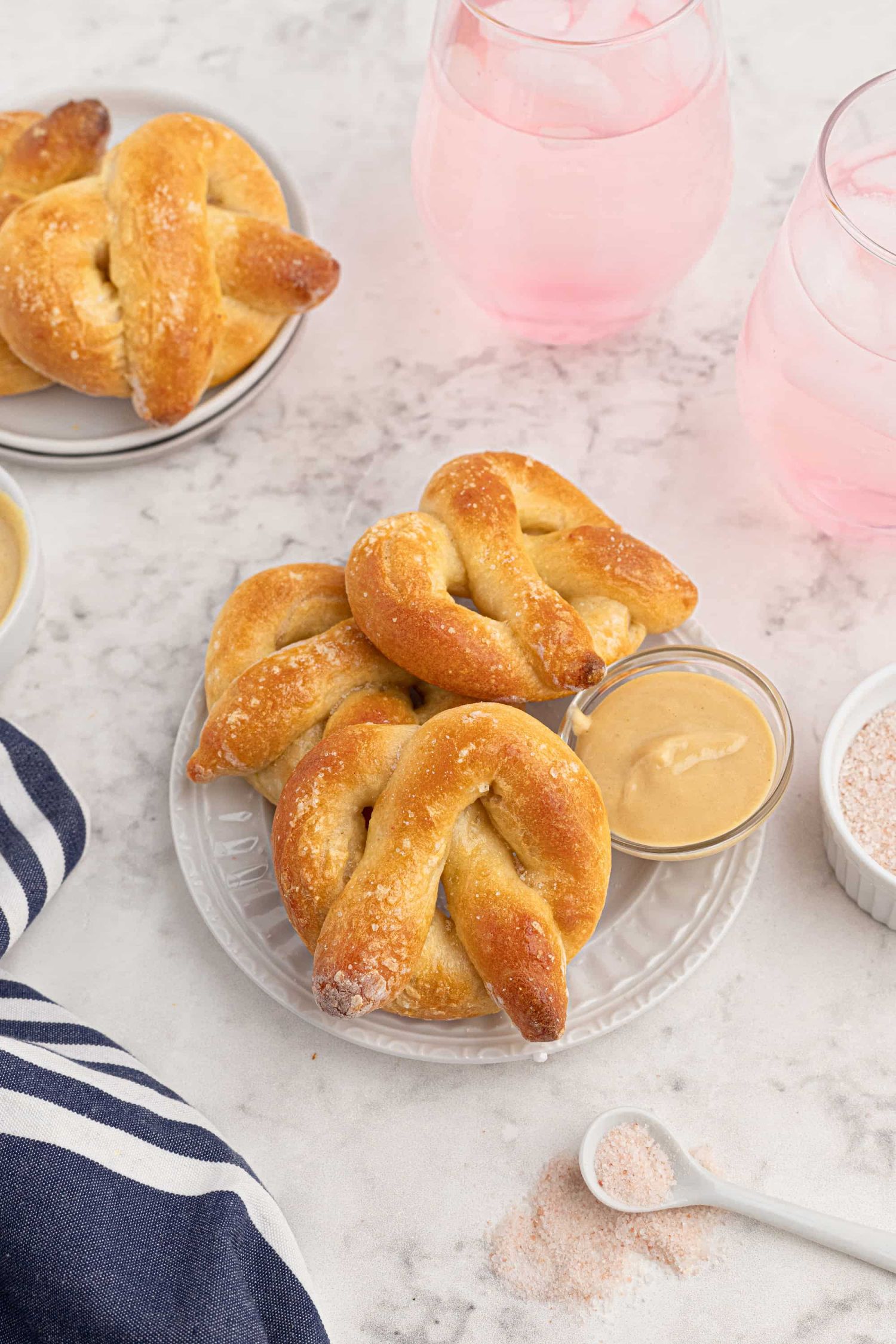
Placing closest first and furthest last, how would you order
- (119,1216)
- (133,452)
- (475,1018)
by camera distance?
(119,1216)
(475,1018)
(133,452)

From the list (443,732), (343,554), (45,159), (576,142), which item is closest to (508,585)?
(443,732)

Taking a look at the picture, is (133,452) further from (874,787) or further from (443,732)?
(874,787)

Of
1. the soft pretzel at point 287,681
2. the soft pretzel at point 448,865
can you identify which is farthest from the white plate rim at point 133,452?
the soft pretzel at point 448,865

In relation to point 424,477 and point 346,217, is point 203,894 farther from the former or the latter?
point 346,217

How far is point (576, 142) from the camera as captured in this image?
1.14 m

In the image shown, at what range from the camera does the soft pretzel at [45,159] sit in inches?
53.1

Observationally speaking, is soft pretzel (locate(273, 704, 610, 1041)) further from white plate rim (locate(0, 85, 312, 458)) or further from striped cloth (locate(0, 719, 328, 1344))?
white plate rim (locate(0, 85, 312, 458))

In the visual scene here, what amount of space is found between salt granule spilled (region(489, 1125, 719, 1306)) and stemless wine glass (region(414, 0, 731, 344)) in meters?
0.83

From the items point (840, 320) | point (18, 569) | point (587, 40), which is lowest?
point (18, 569)

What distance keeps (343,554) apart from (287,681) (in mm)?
282

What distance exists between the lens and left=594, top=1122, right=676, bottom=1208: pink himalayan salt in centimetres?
104

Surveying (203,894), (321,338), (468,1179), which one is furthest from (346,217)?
(468,1179)

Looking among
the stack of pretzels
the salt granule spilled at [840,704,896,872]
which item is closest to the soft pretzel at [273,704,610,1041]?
the stack of pretzels

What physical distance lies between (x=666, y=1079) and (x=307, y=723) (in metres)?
0.44
